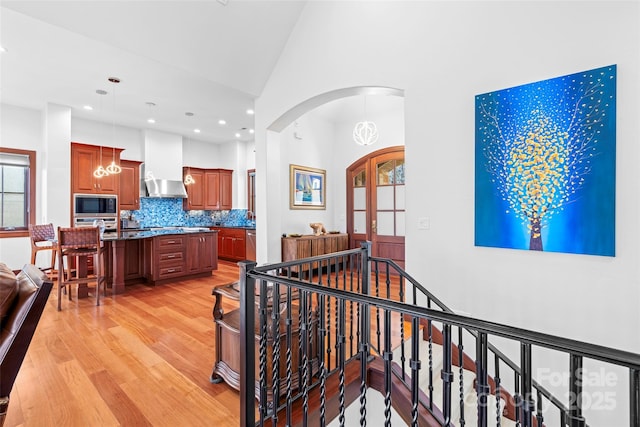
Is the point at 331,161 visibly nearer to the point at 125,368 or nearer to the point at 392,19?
the point at 392,19

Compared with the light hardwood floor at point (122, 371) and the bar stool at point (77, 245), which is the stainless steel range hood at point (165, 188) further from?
the light hardwood floor at point (122, 371)

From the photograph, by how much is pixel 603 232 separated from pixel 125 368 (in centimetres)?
380

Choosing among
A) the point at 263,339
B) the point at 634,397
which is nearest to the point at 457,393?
the point at 263,339

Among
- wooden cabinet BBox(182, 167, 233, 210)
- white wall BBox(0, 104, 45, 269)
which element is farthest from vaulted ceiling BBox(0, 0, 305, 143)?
wooden cabinet BBox(182, 167, 233, 210)

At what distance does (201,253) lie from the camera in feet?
18.7

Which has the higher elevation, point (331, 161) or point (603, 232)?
point (331, 161)

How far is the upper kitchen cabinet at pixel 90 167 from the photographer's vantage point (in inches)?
229

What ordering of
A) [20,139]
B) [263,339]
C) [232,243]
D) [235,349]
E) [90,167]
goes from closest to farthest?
[263,339]
[235,349]
[20,139]
[90,167]
[232,243]

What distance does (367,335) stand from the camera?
4.82 feet

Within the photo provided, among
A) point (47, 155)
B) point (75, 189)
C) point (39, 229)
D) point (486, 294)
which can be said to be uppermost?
point (47, 155)

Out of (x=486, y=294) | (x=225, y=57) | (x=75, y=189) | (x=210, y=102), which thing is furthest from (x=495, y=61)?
(x=75, y=189)

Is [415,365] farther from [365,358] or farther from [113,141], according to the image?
[113,141]

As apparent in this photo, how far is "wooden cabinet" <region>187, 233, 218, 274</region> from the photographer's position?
18.0 ft

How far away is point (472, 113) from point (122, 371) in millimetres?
3673
